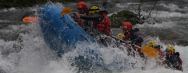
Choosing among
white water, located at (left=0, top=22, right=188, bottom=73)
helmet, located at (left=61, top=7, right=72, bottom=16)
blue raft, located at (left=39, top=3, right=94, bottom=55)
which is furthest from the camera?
white water, located at (left=0, top=22, right=188, bottom=73)

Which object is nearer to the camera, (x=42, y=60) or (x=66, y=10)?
(x=66, y=10)

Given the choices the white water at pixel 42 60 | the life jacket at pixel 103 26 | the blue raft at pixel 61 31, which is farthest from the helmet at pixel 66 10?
the life jacket at pixel 103 26

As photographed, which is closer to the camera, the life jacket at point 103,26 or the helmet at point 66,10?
the helmet at point 66,10

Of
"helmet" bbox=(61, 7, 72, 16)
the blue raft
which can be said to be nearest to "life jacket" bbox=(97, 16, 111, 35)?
the blue raft

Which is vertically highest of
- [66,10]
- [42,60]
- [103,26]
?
[66,10]

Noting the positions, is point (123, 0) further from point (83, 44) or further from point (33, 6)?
point (83, 44)

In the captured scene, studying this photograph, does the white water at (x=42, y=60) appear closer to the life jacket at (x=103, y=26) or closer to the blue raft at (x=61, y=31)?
the blue raft at (x=61, y=31)

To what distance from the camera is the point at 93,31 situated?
39.1ft

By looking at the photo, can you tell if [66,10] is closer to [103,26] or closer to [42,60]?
[103,26]

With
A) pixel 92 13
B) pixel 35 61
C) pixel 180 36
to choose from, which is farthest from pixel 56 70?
pixel 180 36

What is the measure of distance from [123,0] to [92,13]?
1518cm

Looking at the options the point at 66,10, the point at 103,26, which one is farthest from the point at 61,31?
the point at 103,26

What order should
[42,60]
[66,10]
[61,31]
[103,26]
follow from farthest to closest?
[42,60] → [103,26] → [61,31] → [66,10]

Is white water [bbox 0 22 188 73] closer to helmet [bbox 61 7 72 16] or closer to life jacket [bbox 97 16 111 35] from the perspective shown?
life jacket [bbox 97 16 111 35]
